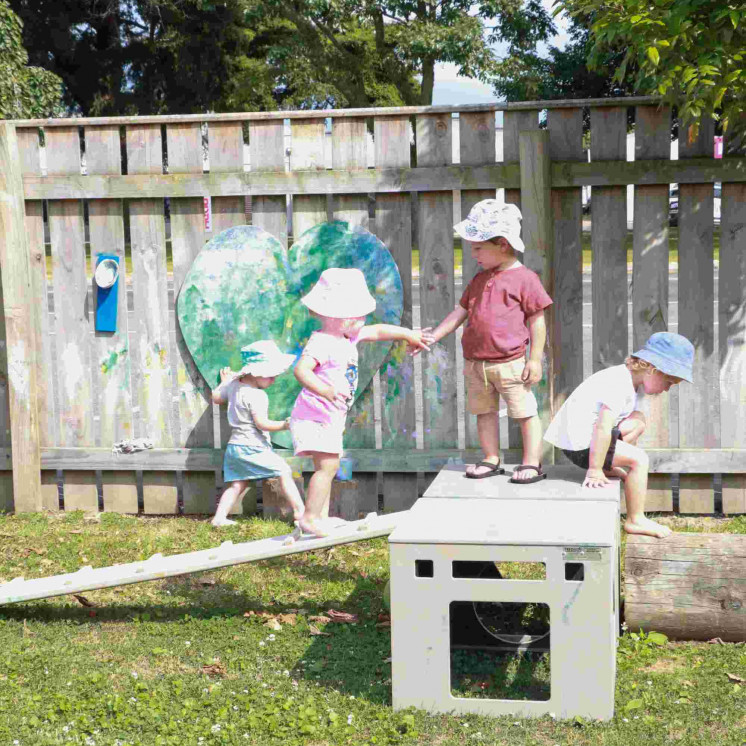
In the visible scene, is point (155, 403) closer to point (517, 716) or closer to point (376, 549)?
point (376, 549)

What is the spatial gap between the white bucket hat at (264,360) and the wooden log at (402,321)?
62 centimetres

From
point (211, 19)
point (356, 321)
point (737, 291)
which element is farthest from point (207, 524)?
point (211, 19)

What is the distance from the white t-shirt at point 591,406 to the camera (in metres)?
4.69

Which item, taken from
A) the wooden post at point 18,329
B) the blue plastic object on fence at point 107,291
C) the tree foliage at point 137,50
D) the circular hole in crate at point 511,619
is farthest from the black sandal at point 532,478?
the tree foliage at point 137,50

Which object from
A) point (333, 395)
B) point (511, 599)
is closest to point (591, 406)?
point (333, 395)

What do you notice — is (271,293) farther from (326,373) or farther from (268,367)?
(326,373)

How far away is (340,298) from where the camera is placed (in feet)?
16.3

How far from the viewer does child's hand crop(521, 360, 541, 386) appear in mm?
5070

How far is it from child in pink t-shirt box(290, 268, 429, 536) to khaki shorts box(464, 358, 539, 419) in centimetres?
67

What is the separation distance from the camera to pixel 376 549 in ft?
18.6

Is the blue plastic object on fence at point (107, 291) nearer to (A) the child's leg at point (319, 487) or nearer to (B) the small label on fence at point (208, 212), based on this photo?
(B) the small label on fence at point (208, 212)

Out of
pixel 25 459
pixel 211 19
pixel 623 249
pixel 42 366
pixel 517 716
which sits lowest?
pixel 517 716

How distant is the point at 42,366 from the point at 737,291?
4.18 meters

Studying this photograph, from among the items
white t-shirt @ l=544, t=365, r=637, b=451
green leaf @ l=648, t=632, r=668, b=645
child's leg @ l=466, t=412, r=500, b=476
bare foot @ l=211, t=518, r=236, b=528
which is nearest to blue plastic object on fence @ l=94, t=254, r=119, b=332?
bare foot @ l=211, t=518, r=236, b=528
